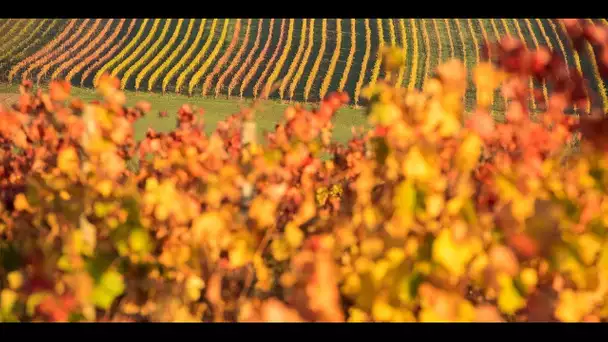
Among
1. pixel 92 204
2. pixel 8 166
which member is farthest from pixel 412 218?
pixel 8 166

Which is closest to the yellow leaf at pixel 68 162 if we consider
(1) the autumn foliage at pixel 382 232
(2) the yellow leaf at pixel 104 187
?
(1) the autumn foliage at pixel 382 232

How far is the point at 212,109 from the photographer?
19406 millimetres

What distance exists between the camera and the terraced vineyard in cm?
2344

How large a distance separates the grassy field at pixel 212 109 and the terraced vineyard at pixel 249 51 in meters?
0.97

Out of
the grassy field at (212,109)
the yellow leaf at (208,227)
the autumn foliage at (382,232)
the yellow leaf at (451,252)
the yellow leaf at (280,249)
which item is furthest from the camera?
the grassy field at (212,109)

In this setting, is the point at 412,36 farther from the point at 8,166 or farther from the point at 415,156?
the point at 415,156

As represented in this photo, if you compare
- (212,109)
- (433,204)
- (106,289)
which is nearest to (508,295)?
(433,204)

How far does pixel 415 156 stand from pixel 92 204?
157 cm

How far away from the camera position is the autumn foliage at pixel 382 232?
219 cm

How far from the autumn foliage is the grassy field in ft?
36.5

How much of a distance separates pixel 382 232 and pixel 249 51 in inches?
1011

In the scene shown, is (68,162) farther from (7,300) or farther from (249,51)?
→ (249,51)

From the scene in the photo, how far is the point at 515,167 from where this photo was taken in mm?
2764

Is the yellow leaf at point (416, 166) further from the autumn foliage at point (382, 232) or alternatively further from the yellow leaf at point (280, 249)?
the yellow leaf at point (280, 249)
